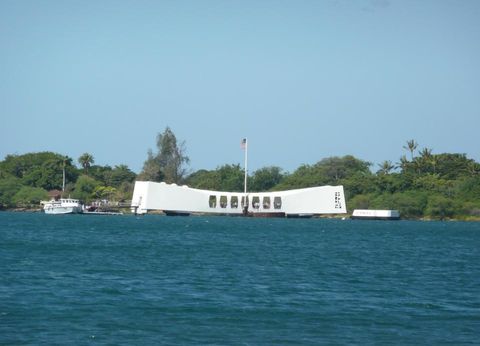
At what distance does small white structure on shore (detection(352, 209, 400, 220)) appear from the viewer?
395ft

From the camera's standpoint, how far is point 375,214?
120625 mm

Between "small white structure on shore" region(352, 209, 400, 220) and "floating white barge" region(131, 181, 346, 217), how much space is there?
2.32 metres

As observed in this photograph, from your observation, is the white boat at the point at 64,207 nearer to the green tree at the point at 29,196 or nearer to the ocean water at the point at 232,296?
the green tree at the point at 29,196

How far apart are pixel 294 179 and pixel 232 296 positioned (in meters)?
116

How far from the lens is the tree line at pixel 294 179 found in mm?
124812

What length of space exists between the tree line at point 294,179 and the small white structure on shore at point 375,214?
148 inches

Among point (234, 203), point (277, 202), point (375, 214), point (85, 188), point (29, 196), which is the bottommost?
point (375, 214)

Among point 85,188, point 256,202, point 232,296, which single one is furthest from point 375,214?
point 232,296

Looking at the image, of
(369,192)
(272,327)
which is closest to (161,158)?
(369,192)

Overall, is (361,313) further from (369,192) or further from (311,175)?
(311,175)

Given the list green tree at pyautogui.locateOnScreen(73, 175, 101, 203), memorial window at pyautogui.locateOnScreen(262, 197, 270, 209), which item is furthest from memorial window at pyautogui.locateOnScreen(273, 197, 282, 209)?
green tree at pyautogui.locateOnScreen(73, 175, 101, 203)

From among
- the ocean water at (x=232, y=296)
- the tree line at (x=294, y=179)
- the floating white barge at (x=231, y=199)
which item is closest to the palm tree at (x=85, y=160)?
the tree line at (x=294, y=179)

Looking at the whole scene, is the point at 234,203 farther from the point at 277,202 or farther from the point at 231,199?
the point at 277,202

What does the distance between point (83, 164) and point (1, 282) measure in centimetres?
13555
